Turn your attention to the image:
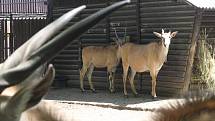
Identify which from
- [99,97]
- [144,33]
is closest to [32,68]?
[99,97]

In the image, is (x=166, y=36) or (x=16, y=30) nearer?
(x=166, y=36)

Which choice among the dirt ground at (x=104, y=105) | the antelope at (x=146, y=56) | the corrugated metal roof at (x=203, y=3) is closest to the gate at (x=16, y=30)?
the dirt ground at (x=104, y=105)

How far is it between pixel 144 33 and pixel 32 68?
12725 mm

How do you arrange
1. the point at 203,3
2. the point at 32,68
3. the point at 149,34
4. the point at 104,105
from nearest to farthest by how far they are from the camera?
the point at 32,68 < the point at 104,105 < the point at 203,3 < the point at 149,34

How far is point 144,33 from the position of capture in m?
14.3

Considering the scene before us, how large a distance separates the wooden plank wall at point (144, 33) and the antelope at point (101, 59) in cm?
26

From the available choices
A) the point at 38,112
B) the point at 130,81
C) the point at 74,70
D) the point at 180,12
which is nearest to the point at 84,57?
the point at 74,70

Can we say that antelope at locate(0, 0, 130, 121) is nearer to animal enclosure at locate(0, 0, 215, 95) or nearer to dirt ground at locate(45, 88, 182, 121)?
dirt ground at locate(45, 88, 182, 121)

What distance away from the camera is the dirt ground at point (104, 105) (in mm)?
10727

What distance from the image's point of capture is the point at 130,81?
14.4 meters

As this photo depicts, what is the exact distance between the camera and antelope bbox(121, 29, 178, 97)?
1325cm

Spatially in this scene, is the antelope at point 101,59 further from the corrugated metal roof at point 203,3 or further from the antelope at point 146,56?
the corrugated metal roof at point 203,3

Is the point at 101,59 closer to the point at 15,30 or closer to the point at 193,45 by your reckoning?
the point at 15,30

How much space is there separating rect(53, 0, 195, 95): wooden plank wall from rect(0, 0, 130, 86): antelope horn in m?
11.1
